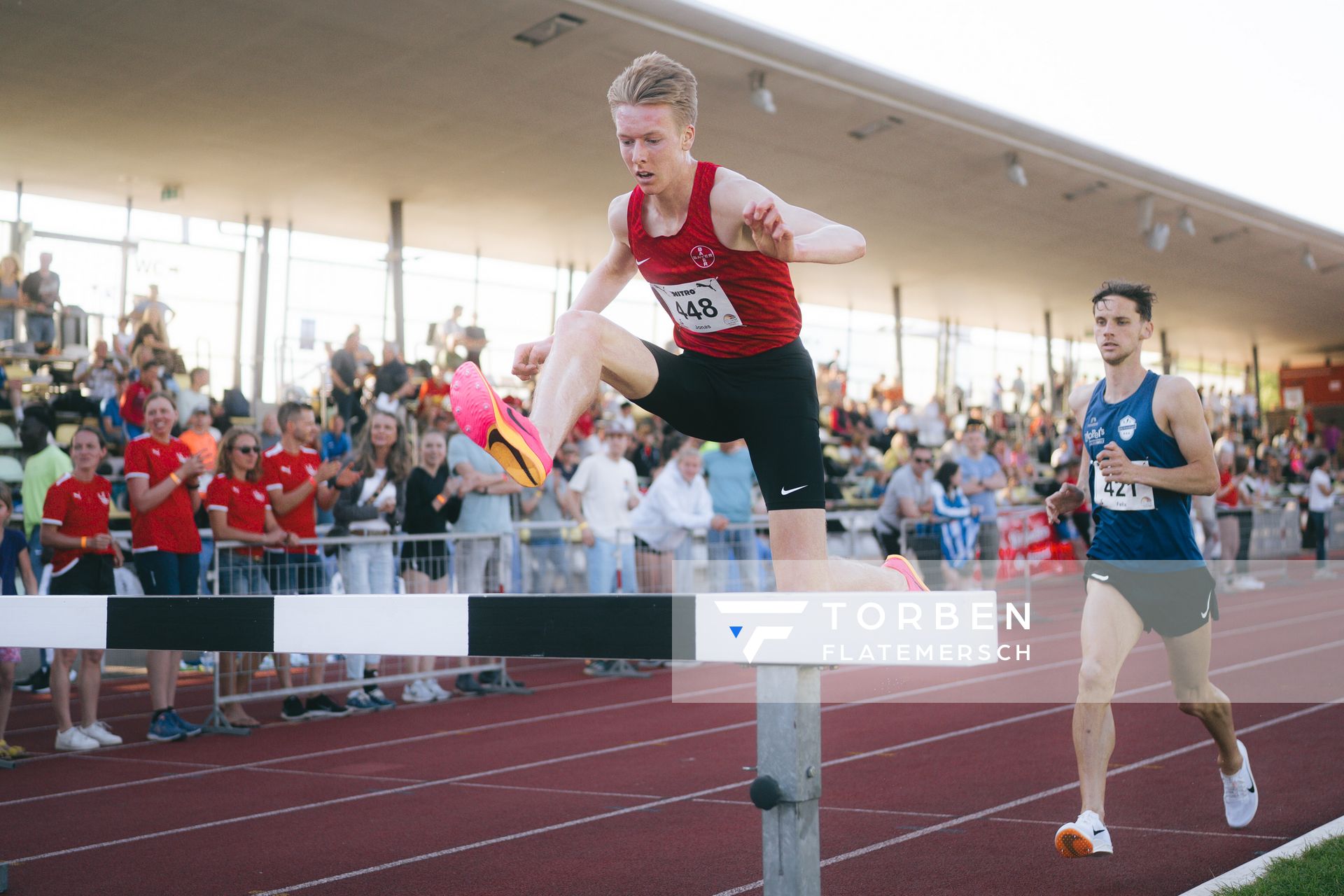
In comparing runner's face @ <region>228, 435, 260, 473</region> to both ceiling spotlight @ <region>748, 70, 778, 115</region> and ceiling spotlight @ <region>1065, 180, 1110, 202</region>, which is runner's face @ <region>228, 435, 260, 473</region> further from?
ceiling spotlight @ <region>1065, 180, 1110, 202</region>

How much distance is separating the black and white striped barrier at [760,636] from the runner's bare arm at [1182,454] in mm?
2766

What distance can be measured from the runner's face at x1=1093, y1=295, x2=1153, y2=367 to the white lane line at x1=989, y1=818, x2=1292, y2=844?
1.91 meters

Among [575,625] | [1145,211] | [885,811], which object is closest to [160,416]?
[885,811]

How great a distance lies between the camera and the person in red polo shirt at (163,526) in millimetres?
7586

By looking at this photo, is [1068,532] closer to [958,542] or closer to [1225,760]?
[958,542]

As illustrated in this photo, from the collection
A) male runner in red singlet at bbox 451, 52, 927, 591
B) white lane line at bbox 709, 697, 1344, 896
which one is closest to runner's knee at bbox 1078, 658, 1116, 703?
white lane line at bbox 709, 697, 1344, 896

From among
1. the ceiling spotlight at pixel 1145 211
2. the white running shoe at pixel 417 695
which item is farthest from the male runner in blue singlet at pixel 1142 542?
the ceiling spotlight at pixel 1145 211

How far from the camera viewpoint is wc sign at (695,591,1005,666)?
1979 mm

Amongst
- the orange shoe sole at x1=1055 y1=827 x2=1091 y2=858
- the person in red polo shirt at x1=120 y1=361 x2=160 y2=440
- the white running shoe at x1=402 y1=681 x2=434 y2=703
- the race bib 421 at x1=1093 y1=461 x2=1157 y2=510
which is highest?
the person in red polo shirt at x1=120 y1=361 x2=160 y2=440

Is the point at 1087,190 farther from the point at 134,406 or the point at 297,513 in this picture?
the point at 297,513

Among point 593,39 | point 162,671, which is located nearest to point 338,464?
point 162,671

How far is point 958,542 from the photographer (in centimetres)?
1211

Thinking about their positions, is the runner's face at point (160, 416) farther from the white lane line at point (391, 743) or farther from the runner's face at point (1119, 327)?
the runner's face at point (1119, 327)

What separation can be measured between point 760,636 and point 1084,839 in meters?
2.44
